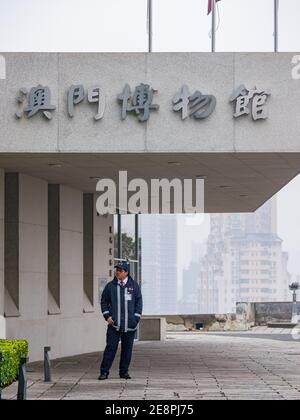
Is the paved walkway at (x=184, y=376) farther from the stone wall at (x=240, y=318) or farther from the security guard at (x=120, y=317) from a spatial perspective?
the stone wall at (x=240, y=318)

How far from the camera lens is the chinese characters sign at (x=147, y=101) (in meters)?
19.1

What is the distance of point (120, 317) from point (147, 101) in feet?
11.9

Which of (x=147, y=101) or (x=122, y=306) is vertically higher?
(x=147, y=101)

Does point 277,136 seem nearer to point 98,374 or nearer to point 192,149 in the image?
point 192,149

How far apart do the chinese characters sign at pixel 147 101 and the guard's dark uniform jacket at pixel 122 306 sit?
2853 millimetres

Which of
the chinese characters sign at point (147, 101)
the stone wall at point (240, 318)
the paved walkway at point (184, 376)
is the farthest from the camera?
the stone wall at point (240, 318)

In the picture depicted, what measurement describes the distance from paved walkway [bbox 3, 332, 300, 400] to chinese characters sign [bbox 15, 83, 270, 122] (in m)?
4.37

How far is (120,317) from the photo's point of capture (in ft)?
61.6

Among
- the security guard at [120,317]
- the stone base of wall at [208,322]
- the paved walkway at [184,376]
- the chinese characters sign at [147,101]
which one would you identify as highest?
the chinese characters sign at [147,101]
